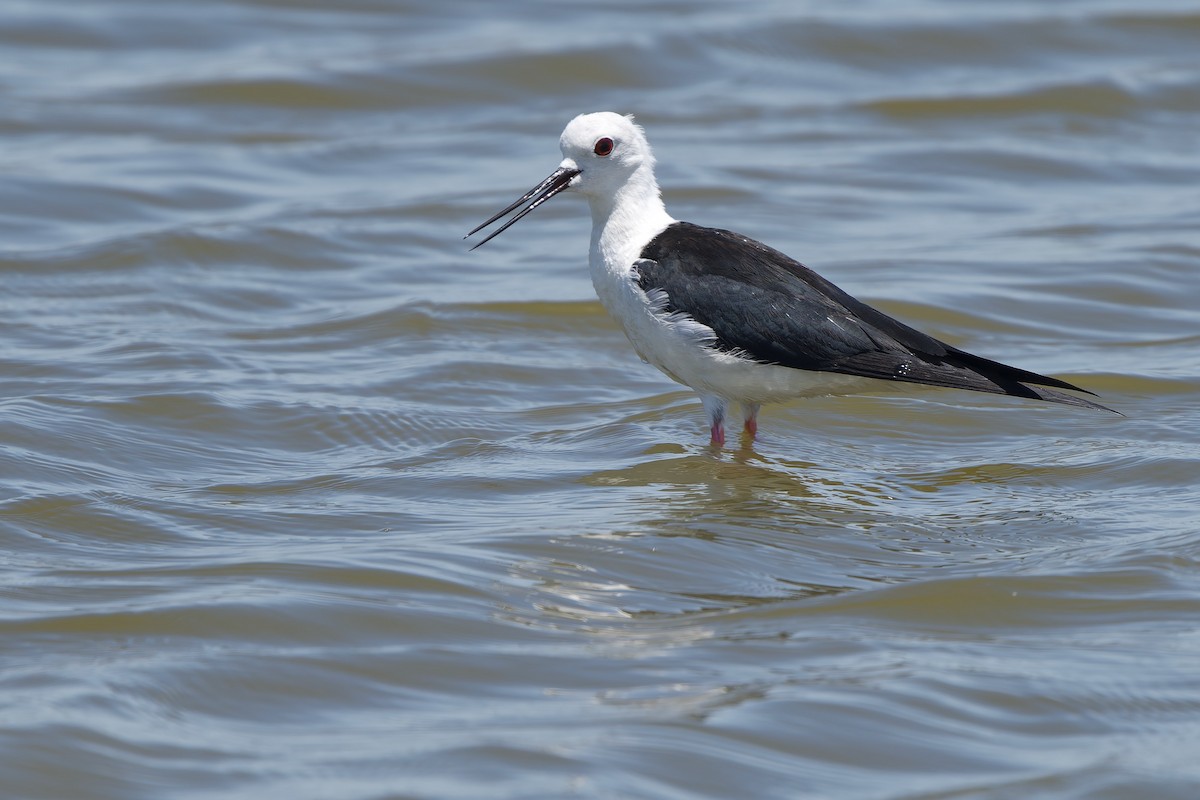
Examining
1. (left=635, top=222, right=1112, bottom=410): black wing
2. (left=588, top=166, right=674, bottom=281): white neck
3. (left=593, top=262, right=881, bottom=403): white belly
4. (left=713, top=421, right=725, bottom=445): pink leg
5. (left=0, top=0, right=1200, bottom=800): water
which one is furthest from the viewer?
(left=713, top=421, right=725, bottom=445): pink leg

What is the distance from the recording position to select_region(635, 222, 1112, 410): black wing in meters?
6.96

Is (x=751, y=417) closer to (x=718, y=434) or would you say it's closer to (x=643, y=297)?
(x=718, y=434)

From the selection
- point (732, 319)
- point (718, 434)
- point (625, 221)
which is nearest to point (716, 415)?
point (718, 434)

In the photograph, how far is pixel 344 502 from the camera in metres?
6.85

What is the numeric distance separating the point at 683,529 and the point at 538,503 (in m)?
0.68

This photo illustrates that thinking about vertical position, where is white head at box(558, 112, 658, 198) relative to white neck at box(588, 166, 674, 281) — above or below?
above

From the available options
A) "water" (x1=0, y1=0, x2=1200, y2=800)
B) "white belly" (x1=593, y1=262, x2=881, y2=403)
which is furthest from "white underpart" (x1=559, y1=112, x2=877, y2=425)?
"water" (x1=0, y1=0, x2=1200, y2=800)

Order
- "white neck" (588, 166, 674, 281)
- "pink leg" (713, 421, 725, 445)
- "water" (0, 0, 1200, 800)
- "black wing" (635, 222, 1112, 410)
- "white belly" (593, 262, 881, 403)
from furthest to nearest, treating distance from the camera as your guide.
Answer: "pink leg" (713, 421, 725, 445) < "white neck" (588, 166, 674, 281) < "white belly" (593, 262, 881, 403) < "black wing" (635, 222, 1112, 410) < "water" (0, 0, 1200, 800)

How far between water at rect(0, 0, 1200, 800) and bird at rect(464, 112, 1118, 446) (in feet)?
1.41

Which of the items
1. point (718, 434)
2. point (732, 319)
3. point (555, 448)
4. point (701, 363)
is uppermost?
point (732, 319)

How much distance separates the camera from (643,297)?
735 cm

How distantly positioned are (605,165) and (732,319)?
1114mm

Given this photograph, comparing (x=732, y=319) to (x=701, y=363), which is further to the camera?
(x=701, y=363)

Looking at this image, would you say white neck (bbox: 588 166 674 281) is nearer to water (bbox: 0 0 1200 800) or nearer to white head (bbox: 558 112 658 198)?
white head (bbox: 558 112 658 198)
